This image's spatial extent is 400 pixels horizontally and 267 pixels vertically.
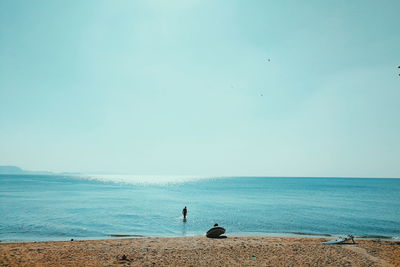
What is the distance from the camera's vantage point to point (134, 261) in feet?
56.2

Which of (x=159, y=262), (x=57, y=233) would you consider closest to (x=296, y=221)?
(x=159, y=262)

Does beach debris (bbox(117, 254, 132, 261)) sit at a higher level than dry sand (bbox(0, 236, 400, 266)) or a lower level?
higher

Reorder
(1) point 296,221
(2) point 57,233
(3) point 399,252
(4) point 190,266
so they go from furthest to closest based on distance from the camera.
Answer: (1) point 296,221
(2) point 57,233
(3) point 399,252
(4) point 190,266

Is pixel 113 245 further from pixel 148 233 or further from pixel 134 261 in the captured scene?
pixel 148 233

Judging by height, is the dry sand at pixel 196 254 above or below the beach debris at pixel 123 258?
below

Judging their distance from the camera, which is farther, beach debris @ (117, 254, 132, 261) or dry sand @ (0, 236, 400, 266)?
beach debris @ (117, 254, 132, 261)

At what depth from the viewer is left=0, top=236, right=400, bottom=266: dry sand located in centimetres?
1716

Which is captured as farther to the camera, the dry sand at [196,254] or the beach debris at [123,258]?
the beach debris at [123,258]

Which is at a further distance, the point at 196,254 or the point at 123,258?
the point at 196,254

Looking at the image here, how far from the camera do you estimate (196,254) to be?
19703mm

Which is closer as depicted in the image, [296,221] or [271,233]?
[271,233]

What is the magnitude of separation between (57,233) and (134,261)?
18.0m

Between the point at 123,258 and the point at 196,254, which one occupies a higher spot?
the point at 123,258

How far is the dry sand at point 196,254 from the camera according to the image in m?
17.2
